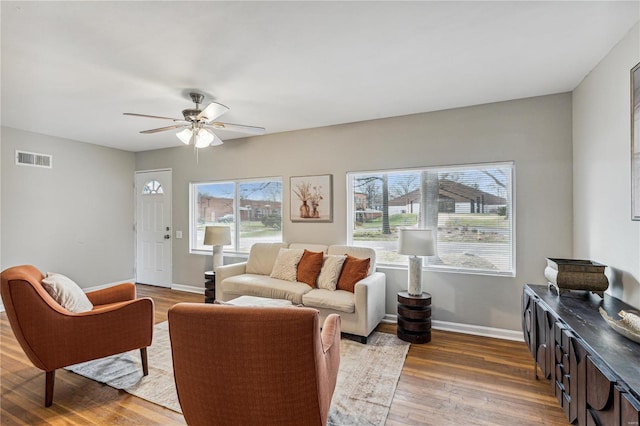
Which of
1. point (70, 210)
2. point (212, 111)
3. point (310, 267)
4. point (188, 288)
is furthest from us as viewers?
point (188, 288)

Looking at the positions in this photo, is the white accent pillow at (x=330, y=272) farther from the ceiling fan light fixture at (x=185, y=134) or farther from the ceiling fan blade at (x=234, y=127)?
the ceiling fan light fixture at (x=185, y=134)

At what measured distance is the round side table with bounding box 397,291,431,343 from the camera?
3051mm

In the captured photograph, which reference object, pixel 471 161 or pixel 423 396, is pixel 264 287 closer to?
pixel 423 396

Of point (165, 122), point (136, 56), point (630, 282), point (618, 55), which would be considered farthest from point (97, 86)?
point (630, 282)

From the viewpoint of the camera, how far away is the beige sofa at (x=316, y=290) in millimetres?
3037

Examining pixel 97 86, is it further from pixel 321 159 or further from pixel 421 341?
pixel 421 341

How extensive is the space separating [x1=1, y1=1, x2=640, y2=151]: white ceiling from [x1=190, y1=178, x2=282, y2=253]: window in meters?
1.52

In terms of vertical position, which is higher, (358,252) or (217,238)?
(217,238)

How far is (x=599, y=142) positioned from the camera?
2410 millimetres

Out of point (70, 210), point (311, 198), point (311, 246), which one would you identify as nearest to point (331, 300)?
point (311, 246)

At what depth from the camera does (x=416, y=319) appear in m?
3.06

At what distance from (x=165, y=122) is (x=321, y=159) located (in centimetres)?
212

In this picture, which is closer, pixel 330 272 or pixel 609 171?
pixel 609 171

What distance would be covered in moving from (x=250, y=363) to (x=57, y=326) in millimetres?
1672
